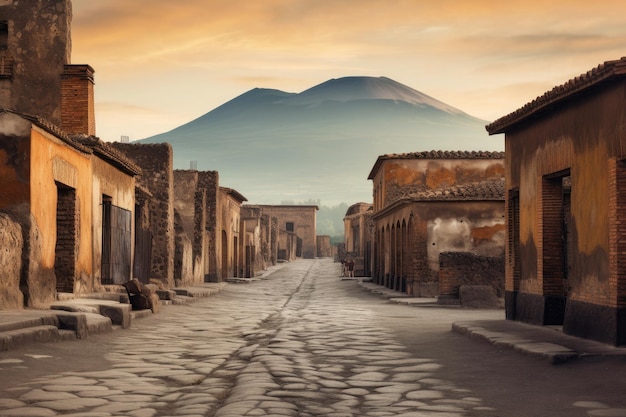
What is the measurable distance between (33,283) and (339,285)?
21538 mm

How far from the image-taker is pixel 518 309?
15359 millimetres

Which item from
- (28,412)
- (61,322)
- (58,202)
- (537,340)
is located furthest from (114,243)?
(28,412)

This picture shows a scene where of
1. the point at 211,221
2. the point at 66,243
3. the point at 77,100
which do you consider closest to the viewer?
the point at 66,243

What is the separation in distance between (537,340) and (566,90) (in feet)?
12.3

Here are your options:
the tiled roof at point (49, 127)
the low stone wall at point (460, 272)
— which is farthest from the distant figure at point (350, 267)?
the tiled roof at point (49, 127)

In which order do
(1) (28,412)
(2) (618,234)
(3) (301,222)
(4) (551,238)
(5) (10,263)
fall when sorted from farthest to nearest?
(3) (301,222)
(4) (551,238)
(5) (10,263)
(2) (618,234)
(1) (28,412)

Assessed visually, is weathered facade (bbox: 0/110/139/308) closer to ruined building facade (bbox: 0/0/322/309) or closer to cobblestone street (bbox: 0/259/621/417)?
ruined building facade (bbox: 0/0/322/309)

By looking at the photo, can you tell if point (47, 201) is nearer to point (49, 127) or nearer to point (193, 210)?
point (49, 127)

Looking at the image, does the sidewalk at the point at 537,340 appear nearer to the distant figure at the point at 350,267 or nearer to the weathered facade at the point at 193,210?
the weathered facade at the point at 193,210

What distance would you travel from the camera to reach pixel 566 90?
12.3 m

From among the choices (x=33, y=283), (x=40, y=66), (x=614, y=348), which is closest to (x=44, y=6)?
(x=40, y=66)

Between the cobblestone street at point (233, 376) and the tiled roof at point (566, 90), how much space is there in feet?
12.7

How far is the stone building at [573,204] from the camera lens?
11023 millimetres

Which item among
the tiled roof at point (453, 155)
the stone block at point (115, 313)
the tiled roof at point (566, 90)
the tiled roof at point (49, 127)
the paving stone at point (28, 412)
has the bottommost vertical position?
the paving stone at point (28, 412)
